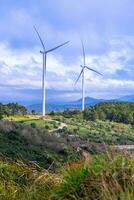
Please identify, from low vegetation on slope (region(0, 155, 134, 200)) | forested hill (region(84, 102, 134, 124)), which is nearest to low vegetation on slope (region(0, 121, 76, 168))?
low vegetation on slope (region(0, 155, 134, 200))

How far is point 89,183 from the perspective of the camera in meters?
11.0

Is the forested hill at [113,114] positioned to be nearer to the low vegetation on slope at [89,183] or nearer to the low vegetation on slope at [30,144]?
the low vegetation on slope at [30,144]

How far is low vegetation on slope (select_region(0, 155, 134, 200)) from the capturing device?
10.5m

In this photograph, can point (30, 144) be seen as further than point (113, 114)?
No

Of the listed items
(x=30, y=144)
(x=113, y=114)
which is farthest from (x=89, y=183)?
(x=113, y=114)

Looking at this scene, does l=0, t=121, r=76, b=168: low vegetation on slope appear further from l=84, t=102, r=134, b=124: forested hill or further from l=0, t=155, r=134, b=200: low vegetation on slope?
l=84, t=102, r=134, b=124: forested hill

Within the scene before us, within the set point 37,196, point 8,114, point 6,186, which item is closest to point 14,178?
point 6,186

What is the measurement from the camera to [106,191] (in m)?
10.4

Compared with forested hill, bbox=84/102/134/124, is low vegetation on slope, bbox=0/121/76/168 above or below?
below

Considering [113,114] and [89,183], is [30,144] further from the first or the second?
[113,114]

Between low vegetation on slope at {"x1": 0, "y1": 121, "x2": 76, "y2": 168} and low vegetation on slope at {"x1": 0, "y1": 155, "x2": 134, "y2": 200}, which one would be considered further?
low vegetation on slope at {"x1": 0, "y1": 121, "x2": 76, "y2": 168}

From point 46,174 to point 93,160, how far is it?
172cm

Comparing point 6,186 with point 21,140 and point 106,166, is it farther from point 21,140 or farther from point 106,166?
point 21,140

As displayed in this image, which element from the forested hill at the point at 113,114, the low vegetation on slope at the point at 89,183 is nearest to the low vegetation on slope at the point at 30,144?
the low vegetation on slope at the point at 89,183
